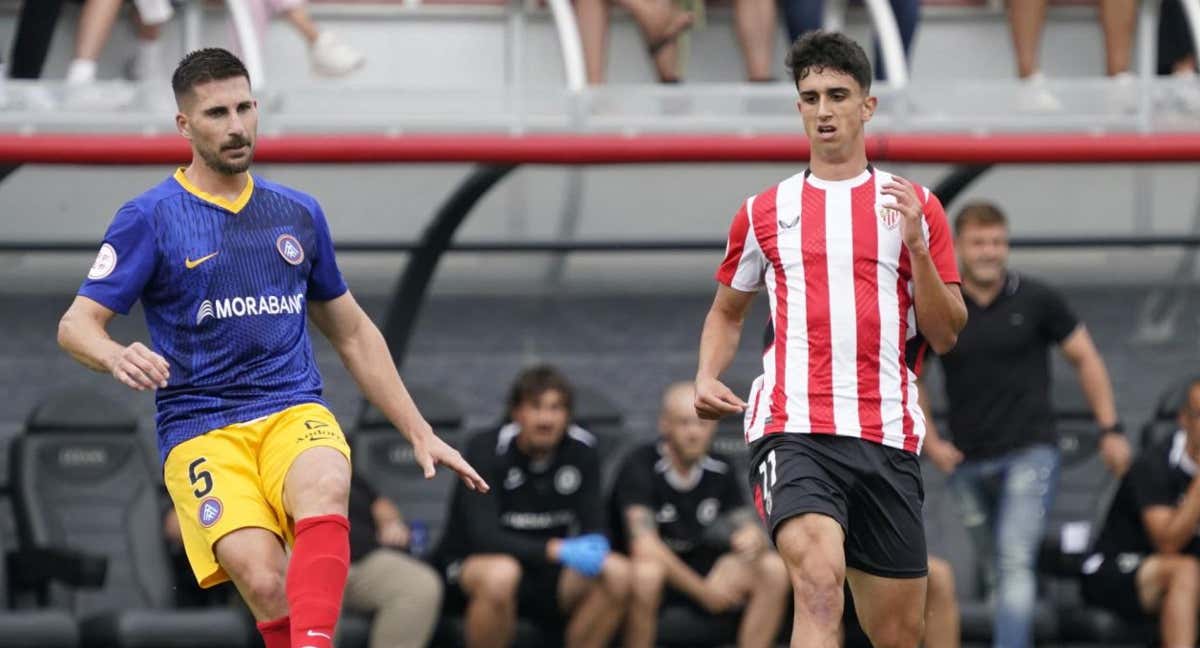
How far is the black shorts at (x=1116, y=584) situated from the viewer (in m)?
8.84

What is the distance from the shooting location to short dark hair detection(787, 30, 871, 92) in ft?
17.7

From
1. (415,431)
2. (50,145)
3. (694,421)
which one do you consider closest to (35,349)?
(50,145)

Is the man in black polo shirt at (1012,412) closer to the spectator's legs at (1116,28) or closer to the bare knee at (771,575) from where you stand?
the bare knee at (771,575)

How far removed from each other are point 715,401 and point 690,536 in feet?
11.7

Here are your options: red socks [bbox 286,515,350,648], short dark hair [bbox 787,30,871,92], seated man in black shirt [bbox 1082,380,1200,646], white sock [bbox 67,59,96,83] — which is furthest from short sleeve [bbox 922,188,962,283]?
white sock [bbox 67,59,96,83]

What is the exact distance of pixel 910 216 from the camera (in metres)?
5.20

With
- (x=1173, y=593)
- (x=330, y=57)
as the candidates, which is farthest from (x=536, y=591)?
(x=1173, y=593)

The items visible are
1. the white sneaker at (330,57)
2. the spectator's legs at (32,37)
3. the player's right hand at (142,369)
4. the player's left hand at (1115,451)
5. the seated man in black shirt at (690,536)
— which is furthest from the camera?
the white sneaker at (330,57)

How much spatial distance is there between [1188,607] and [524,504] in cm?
263

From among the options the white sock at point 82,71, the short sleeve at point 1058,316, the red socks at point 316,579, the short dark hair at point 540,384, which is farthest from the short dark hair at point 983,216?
the red socks at point 316,579

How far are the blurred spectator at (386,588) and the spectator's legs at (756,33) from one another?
2416 mm

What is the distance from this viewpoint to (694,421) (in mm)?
8766

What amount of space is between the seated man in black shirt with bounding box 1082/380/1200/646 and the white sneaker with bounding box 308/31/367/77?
3590 mm

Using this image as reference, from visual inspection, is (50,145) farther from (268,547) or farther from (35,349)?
(268,547)
